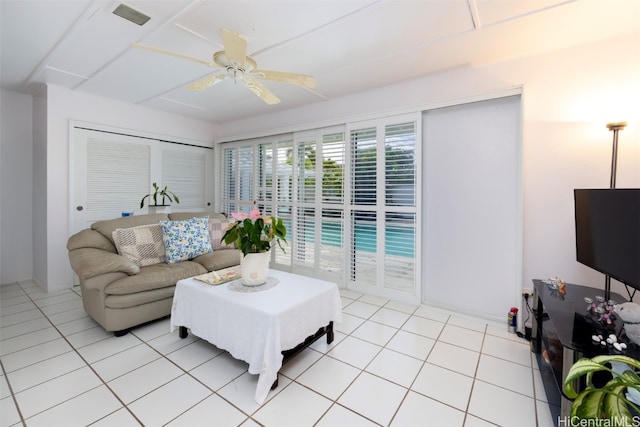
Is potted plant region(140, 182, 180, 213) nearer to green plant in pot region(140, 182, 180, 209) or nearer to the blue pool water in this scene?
green plant in pot region(140, 182, 180, 209)

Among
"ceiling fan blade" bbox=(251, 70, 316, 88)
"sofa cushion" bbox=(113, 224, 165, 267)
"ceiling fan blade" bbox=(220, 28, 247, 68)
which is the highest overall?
"ceiling fan blade" bbox=(220, 28, 247, 68)

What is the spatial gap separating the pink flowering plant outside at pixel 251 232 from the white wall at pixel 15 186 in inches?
145

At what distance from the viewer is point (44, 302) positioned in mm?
3111

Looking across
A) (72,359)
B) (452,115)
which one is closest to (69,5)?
(72,359)

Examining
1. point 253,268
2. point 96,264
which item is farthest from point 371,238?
point 96,264

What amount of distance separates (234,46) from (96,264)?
209 centimetres

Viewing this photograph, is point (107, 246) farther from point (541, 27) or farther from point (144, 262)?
point (541, 27)

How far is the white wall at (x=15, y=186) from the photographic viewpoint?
3.60 meters

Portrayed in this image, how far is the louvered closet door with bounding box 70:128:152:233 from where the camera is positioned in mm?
3604

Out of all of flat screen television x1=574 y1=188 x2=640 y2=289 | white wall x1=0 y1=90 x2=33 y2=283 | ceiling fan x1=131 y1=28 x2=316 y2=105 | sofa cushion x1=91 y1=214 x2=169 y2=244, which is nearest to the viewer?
flat screen television x1=574 y1=188 x2=640 y2=289

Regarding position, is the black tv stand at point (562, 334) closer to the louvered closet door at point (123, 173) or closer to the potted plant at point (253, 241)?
the potted plant at point (253, 241)

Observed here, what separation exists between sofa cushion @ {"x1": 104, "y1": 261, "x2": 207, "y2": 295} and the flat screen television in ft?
10.8

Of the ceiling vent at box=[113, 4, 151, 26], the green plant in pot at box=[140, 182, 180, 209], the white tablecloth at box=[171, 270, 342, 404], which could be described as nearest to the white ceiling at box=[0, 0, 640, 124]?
the ceiling vent at box=[113, 4, 151, 26]

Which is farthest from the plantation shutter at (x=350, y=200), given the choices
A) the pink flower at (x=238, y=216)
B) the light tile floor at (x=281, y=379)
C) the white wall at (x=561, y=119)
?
the pink flower at (x=238, y=216)
